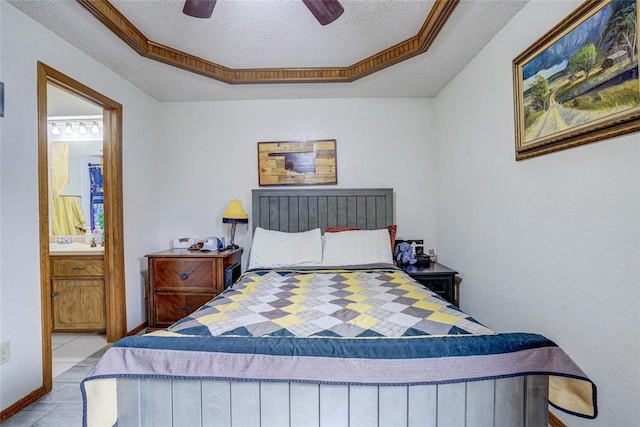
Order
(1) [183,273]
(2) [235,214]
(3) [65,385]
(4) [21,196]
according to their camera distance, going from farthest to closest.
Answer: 1. (2) [235,214]
2. (1) [183,273]
3. (3) [65,385]
4. (4) [21,196]

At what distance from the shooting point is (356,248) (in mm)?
2789

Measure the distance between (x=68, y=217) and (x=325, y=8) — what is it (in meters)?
3.88

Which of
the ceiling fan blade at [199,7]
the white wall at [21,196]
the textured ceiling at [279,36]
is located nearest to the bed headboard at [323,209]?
the textured ceiling at [279,36]

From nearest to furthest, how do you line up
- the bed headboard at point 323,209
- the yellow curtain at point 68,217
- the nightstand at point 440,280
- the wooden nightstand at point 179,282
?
the nightstand at point 440,280, the wooden nightstand at point 179,282, the bed headboard at point 323,209, the yellow curtain at point 68,217

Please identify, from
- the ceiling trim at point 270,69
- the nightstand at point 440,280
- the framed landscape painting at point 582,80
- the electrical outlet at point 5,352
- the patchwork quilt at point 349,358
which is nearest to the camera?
the patchwork quilt at point 349,358

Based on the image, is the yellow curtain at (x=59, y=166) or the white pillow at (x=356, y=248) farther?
the yellow curtain at (x=59, y=166)

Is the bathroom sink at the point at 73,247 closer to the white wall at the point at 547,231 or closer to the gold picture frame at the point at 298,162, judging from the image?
the gold picture frame at the point at 298,162

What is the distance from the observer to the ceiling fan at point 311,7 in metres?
1.49

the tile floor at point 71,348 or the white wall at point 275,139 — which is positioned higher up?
the white wall at point 275,139

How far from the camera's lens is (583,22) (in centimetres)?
139

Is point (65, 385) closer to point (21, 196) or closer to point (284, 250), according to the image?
point (21, 196)

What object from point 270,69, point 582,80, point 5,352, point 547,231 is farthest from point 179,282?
point 582,80

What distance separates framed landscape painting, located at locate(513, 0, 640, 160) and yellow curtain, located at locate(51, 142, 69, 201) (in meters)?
4.75

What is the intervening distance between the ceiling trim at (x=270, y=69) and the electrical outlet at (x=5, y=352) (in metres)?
2.06
